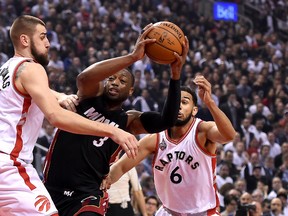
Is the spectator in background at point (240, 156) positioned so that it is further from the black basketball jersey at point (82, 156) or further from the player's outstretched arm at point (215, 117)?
the black basketball jersey at point (82, 156)

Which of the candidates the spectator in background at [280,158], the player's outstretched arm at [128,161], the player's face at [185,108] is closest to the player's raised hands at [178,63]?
the player's face at [185,108]

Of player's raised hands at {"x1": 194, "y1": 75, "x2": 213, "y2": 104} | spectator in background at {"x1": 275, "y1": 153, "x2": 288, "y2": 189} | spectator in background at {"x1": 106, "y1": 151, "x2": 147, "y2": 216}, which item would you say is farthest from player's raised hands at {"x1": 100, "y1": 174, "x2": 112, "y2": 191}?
spectator in background at {"x1": 275, "y1": 153, "x2": 288, "y2": 189}

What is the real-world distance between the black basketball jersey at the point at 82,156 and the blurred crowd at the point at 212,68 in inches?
195

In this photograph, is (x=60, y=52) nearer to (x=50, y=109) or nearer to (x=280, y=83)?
(x=280, y=83)

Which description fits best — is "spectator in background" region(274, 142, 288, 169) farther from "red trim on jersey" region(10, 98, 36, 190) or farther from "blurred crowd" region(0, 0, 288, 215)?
"red trim on jersey" region(10, 98, 36, 190)

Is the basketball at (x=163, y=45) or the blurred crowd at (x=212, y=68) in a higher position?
the basketball at (x=163, y=45)

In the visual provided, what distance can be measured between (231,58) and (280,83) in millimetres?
2235

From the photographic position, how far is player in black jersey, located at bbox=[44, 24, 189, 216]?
20.2 ft

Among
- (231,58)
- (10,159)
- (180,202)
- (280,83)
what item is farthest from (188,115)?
(231,58)

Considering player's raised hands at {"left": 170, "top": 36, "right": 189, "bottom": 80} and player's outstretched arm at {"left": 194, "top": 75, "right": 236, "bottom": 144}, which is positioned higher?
player's raised hands at {"left": 170, "top": 36, "right": 189, "bottom": 80}

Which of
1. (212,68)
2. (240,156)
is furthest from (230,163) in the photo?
(212,68)

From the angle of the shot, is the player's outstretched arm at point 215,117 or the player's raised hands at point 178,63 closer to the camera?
the player's raised hands at point 178,63

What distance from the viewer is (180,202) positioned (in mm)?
7219

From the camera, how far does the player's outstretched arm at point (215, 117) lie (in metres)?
6.61
